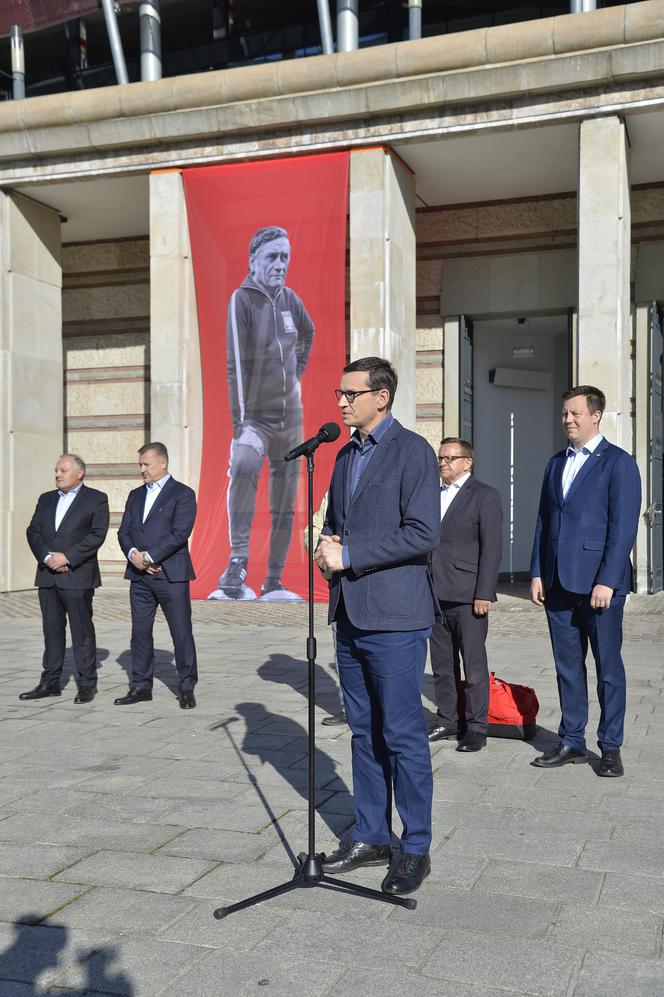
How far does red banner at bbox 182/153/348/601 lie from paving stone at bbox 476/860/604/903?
410 inches

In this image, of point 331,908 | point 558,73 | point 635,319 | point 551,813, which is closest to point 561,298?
point 635,319

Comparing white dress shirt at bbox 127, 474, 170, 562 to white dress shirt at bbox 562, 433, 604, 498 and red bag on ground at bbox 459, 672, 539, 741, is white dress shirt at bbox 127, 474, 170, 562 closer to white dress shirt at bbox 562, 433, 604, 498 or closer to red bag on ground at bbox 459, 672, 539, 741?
red bag on ground at bbox 459, 672, 539, 741

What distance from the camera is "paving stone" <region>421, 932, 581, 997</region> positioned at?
3.08 m

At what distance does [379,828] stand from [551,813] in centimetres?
116

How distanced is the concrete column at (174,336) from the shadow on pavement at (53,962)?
11963 mm

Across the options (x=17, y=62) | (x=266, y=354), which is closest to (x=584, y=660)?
(x=266, y=354)

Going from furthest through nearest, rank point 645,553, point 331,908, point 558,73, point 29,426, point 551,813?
point 29,426, point 645,553, point 558,73, point 551,813, point 331,908

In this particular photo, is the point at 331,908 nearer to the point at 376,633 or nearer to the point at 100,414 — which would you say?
the point at 376,633

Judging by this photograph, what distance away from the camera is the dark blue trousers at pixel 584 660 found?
5.59 m

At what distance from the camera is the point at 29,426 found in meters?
16.8

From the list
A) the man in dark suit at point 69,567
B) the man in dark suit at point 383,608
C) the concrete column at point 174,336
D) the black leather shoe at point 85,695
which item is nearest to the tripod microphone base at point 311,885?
the man in dark suit at point 383,608

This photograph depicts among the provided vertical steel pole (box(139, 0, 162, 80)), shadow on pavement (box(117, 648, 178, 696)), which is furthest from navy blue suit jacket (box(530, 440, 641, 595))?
vertical steel pole (box(139, 0, 162, 80))

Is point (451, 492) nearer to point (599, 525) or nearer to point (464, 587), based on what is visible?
point (464, 587)

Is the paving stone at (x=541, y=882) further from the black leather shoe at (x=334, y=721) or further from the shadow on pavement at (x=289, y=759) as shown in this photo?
the black leather shoe at (x=334, y=721)
